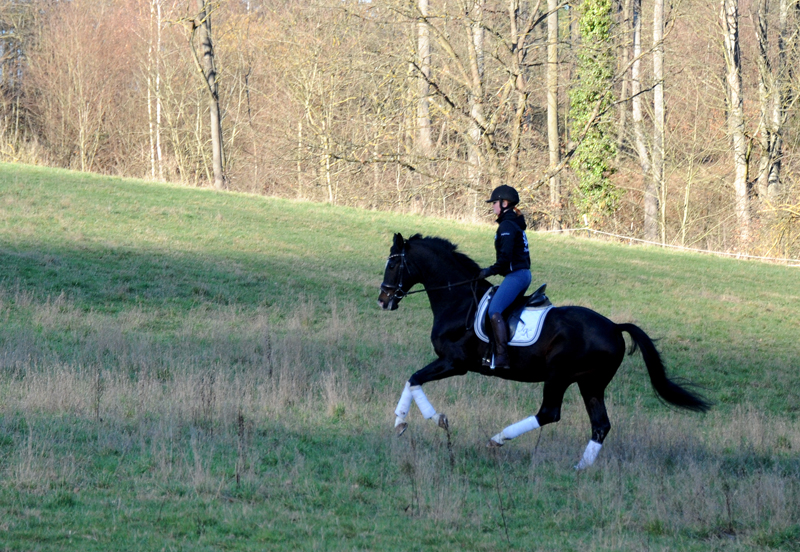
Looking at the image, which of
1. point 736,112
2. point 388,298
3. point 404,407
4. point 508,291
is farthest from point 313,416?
point 736,112

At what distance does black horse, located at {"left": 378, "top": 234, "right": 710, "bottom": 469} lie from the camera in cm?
913

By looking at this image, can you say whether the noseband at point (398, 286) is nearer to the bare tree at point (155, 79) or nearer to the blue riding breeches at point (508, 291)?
the blue riding breeches at point (508, 291)

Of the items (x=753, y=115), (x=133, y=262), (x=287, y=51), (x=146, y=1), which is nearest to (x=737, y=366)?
(x=133, y=262)

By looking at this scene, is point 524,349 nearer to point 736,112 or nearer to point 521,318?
point 521,318

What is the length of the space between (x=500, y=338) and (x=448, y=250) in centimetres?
153

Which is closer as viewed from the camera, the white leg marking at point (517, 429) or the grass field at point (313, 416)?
the grass field at point (313, 416)

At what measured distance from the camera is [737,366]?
16781 millimetres

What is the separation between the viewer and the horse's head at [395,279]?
33.0 feet

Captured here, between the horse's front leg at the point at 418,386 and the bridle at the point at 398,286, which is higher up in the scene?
the bridle at the point at 398,286

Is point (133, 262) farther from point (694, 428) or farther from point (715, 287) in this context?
point (715, 287)

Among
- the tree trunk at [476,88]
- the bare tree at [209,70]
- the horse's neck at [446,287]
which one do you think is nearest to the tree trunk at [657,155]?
the tree trunk at [476,88]

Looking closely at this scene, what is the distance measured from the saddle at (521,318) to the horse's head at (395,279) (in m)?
1.07

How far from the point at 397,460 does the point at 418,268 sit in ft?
8.61

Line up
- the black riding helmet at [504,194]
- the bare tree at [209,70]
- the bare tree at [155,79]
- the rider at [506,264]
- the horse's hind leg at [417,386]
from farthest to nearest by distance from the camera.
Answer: the bare tree at [155,79] → the bare tree at [209,70] → the horse's hind leg at [417,386] → the black riding helmet at [504,194] → the rider at [506,264]
